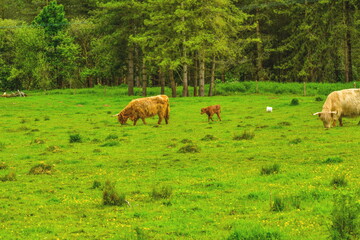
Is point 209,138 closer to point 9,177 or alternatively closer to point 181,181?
point 181,181

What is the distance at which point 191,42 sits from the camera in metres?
54.7

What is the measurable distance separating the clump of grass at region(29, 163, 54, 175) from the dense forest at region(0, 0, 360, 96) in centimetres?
3777

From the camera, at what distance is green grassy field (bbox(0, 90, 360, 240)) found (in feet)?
34.3

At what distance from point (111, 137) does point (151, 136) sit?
7.33 feet

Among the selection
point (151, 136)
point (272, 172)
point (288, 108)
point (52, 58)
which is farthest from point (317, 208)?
point (52, 58)

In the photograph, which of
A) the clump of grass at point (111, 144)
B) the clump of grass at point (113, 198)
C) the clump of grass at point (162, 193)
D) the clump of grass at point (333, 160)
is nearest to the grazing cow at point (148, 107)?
the clump of grass at point (111, 144)

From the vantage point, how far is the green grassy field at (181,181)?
1045 cm

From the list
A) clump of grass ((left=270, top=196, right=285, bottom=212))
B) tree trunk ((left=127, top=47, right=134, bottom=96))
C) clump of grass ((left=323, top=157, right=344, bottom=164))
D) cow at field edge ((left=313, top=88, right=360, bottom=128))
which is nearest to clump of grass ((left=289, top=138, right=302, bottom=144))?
clump of grass ((left=323, top=157, right=344, bottom=164))

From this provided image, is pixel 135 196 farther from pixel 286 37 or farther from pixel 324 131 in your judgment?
pixel 286 37

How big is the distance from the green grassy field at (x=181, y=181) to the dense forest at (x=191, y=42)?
2884 cm

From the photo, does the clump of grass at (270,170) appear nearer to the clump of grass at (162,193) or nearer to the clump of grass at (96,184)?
the clump of grass at (162,193)

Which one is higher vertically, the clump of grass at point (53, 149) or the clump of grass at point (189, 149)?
the clump of grass at point (189, 149)

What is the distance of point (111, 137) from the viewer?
26.7 metres

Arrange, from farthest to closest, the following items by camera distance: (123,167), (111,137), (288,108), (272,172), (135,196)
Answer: (288,108) < (111,137) < (123,167) < (272,172) < (135,196)
